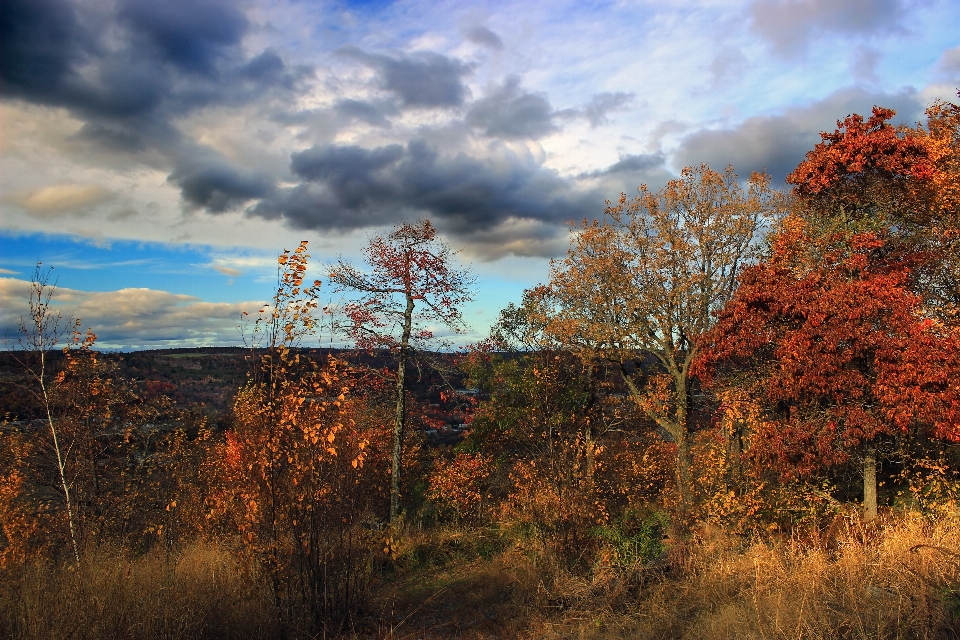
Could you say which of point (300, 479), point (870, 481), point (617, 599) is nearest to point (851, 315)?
point (870, 481)

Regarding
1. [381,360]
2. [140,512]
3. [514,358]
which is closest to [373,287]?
[381,360]

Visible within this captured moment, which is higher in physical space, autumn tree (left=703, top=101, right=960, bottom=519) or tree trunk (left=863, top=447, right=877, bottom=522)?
autumn tree (left=703, top=101, right=960, bottom=519)

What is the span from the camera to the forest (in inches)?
244

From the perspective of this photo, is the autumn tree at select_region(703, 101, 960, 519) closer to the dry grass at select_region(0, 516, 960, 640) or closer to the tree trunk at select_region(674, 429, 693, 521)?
the dry grass at select_region(0, 516, 960, 640)

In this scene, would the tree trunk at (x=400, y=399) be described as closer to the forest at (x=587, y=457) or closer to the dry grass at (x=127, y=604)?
the forest at (x=587, y=457)

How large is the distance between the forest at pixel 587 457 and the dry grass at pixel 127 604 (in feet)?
0.13

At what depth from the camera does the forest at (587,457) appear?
620 centimetres

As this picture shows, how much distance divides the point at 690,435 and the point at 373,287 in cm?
1086

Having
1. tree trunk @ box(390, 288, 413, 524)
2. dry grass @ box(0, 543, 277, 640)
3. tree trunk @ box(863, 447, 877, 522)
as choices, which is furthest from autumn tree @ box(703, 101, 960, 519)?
dry grass @ box(0, 543, 277, 640)

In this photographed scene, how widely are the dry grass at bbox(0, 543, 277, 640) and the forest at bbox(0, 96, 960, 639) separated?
0.04 metres

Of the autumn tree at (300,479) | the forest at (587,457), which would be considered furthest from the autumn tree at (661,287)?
the autumn tree at (300,479)

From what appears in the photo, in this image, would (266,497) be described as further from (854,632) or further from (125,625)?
(854,632)

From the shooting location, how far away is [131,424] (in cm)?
1320

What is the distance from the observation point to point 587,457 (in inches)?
520
